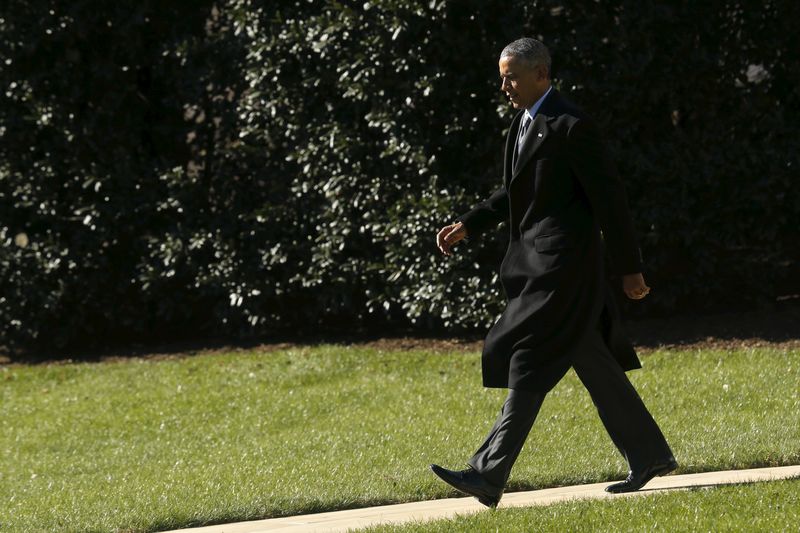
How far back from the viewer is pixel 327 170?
11.8 meters

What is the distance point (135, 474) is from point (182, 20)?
5.68 meters

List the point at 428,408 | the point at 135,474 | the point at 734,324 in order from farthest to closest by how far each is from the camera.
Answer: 1. the point at 734,324
2. the point at 428,408
3. the point at 135,474

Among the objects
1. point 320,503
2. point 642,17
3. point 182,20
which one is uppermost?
point 182,20

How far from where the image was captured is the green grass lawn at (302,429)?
23.4 ft

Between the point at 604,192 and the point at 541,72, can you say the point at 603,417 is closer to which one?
the point at 604,192

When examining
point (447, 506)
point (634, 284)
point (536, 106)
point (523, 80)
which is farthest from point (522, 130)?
point (447, 506)

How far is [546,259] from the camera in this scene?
5.78m

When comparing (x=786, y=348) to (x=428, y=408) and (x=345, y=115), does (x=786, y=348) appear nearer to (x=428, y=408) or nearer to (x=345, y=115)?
(x=428, y=408)


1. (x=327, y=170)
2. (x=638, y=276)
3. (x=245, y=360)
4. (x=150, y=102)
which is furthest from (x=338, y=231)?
(x=638, y=276)

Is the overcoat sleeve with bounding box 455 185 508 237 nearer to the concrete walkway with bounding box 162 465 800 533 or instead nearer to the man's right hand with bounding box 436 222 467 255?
the man's right hand with bounding box 436 222 467 255

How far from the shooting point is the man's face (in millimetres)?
5770

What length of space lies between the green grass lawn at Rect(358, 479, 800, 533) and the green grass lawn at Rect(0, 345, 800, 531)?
112 centimetres

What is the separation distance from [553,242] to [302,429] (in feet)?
13.0

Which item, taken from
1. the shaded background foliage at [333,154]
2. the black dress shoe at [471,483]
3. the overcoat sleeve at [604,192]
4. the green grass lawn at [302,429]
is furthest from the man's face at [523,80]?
the shaded background foliage at [333,154]
